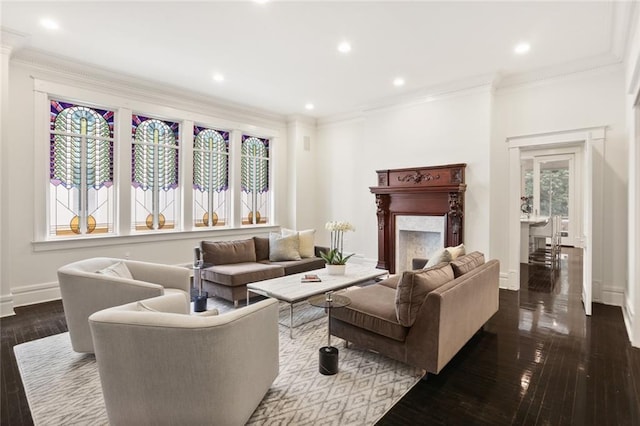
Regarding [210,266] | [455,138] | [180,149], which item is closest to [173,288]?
[210,266]

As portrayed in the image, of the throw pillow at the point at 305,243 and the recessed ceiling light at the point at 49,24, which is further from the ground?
the recessed ceiling light at the point at 49,24

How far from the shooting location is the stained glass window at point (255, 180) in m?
6.97

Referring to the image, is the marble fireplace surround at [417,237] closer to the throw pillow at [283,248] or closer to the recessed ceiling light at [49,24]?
the throw pillow at [283,248]

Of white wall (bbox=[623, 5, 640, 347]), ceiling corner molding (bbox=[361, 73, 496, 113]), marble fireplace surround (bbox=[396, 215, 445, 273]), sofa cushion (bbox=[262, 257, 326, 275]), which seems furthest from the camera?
marble fireplace surround (bbox=[396, 215, 445, 273])

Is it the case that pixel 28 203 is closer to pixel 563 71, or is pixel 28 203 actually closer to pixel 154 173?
pixel 154 173

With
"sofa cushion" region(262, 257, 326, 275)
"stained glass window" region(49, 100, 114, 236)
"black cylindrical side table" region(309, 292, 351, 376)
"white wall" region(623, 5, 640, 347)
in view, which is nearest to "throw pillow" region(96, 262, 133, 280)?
"black cylindrical side table" region(309, 292, 351, 376)

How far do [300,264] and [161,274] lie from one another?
204 cm

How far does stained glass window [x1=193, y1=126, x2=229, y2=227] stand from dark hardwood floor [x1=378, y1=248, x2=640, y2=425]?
4.98 metres

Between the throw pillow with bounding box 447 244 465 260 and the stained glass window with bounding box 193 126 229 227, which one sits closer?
the throw pillow with bounding box 447 244 465 260

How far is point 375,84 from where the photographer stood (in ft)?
17.8

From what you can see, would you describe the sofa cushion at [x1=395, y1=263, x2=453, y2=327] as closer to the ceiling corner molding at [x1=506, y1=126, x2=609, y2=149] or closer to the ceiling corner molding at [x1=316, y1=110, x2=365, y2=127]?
the ceiling corner molding at [x1=506, y1=126, x2=609, y2=149]

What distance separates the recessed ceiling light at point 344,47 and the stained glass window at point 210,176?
130 inches

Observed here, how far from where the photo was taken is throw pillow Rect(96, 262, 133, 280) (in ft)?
9.33

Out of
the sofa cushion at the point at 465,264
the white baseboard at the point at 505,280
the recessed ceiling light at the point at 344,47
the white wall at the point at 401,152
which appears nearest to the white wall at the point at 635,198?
the sofa cushion at the point at 465,264
